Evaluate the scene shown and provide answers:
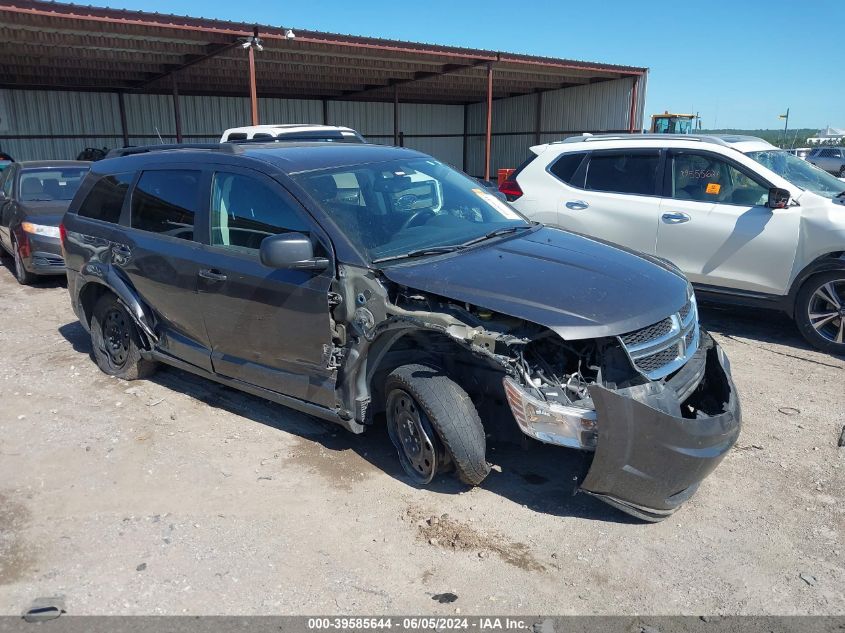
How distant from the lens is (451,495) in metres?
3.70

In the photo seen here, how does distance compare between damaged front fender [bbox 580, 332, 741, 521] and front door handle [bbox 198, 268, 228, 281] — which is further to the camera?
front door handle [bbox 198, 268, 228, 281]

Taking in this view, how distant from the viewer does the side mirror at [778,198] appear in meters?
5.89

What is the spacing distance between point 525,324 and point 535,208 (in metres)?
4.39

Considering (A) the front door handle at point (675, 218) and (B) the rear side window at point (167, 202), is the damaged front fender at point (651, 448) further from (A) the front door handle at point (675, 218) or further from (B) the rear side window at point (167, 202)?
(A) the front door handle at point (675, 218)

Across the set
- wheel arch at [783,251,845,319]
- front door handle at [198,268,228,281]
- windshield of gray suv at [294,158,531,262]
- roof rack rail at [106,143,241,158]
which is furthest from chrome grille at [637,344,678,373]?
wheel arch at [783,251,845,319]

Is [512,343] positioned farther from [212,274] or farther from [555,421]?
[212,274]

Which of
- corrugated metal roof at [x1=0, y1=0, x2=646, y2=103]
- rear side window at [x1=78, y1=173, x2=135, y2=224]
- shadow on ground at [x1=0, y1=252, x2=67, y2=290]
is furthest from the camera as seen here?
corrugated metal roof at [x1=0, y1=0, x2=646, y2=103]

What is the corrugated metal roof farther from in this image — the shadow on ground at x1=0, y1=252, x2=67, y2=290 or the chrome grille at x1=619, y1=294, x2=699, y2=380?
the chrome grille at x1=619, y1=294, x2=699, y2=380

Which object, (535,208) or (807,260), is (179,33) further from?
(807,260)

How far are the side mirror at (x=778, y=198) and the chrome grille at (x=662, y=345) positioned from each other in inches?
115

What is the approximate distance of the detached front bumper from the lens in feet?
9.78

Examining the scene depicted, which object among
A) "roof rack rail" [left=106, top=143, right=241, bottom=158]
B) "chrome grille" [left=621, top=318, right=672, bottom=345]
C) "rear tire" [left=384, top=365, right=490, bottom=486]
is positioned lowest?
"rear tire" [left=384, top=365, right=490, bottom=486]

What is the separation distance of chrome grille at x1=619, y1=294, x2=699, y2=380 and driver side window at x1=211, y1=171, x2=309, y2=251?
1.91m

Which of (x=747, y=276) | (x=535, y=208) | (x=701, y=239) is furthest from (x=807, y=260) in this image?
(x=535, y=208)
